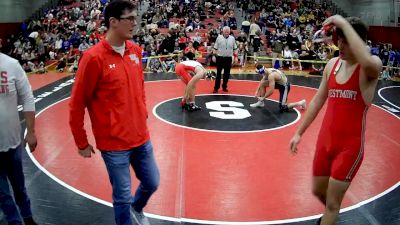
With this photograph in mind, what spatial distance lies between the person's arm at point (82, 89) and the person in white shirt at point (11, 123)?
0.49m

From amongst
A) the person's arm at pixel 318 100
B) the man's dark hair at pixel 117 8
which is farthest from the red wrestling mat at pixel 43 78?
the person's arm at pixel 318 100

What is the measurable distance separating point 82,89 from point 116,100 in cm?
25

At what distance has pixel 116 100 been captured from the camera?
2844 mm

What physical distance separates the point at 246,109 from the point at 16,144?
586cm

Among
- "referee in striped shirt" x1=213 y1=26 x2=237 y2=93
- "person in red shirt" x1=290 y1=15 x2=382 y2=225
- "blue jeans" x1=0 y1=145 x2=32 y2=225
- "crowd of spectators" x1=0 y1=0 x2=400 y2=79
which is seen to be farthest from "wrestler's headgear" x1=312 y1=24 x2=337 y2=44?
"crowd of spectators" x1=0 y1=0 x2=400 y2=79

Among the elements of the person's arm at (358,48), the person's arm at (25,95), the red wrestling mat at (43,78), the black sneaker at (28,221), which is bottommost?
the red wrestling mat at (43,78)

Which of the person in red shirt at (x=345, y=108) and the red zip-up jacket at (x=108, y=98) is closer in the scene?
the person in red shirt at (x=345, y=108)

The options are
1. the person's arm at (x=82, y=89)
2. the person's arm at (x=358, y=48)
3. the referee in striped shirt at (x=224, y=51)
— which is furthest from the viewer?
the referee in striped shirt at (x=224, y=51)

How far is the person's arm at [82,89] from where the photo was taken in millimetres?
2713

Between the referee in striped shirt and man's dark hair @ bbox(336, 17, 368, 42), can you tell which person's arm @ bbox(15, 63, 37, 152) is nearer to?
man's dark hair @ bbox(336, 17, 368, 42)

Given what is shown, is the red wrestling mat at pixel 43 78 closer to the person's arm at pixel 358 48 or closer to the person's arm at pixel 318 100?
the person's arm at pixel 318 100

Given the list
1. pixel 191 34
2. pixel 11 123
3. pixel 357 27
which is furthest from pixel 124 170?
pixel 191 34

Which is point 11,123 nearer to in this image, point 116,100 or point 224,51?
point 116,100

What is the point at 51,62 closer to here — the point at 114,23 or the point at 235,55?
the point at 235,55
